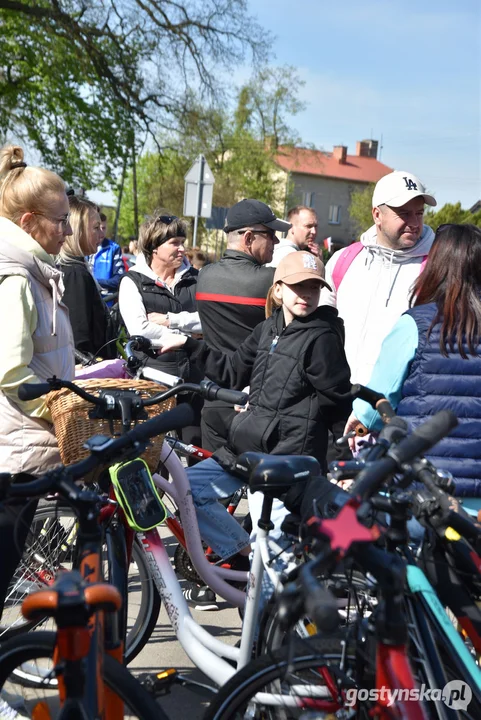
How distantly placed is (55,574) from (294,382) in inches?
50.3

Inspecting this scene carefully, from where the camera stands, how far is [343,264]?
15.6 feet

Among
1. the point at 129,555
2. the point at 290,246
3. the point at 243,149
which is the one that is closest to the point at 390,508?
the point at 129,555

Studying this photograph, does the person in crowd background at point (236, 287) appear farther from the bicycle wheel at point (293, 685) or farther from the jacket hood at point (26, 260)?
the bicycle wheel at point (293, 685)

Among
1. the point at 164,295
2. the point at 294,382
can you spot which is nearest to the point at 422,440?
the point at 294,382

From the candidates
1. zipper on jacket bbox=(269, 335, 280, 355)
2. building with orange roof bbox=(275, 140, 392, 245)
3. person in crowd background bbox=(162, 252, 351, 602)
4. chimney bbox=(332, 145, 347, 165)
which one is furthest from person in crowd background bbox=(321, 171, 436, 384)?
chimney bbox=(332, 145, 347, 165)

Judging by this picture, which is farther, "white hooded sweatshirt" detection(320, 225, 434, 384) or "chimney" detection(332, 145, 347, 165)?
"chimney" detection(332, 145, 347, 165)

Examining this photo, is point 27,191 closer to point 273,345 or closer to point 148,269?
point 273,345

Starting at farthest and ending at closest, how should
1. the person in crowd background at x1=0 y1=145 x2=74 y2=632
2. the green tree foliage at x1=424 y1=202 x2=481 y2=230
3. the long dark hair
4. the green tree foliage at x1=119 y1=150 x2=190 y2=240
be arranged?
1. the green tree foliage at x1=424 y1=202 x2=481 y2=230
2. the green tree foliage at x1=119 y1=150 x2=190 y2=240
3. the person in crowd background at x1=0 y1=145 x2=74 y2=632
4. the long dark hair

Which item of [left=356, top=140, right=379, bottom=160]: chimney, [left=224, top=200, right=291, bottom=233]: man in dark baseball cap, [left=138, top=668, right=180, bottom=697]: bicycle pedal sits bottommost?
[left=138, top=668, right=180, bottom=697]: bicycle pedal

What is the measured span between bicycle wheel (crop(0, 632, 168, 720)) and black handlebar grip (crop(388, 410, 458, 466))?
0.90 m

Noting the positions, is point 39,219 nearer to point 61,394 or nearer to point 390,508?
point 61,394

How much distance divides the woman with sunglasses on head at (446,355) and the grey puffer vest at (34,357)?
1.27m

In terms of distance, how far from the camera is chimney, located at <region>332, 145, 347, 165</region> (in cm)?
9394

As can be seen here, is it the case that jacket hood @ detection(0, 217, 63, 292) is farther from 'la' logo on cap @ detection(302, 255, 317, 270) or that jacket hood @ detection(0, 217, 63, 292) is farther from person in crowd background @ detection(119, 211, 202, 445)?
person in crowd background @ detection(119, 211, 202, 445)
